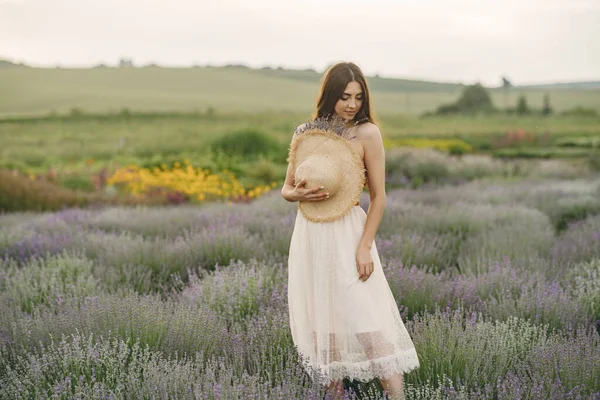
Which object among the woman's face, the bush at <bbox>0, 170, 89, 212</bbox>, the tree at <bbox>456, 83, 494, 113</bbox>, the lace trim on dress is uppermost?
the tree at <bbox>456, 83, 494, 113</bbox>

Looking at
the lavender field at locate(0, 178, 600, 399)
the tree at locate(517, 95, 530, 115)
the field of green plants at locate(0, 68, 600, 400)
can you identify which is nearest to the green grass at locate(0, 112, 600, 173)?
the field of green plants at locate(0, 68, 600, 400)

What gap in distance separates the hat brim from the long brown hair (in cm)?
12

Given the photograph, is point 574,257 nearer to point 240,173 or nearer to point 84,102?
point 240,173

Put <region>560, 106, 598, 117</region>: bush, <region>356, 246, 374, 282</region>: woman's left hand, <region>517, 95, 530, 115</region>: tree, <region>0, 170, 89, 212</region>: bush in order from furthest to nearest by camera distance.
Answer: <region>517, 95, 530, 115</region>: tree < <region>560, 106, 598, 117</region>: bush < <region>0, 170, 89, 212</region>: bush < <region>356, 246, 374, 282</region>: woman's left hand

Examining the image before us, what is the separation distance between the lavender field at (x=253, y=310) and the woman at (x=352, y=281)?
0.47 feet

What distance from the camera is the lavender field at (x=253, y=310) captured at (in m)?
2.50

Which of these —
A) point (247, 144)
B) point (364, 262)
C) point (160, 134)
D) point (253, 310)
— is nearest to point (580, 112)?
point (247, 144)

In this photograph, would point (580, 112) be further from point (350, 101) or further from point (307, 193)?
point (307, 193)

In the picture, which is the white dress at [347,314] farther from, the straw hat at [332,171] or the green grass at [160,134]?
the green grass at [160,134]

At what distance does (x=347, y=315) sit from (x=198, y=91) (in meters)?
39.6

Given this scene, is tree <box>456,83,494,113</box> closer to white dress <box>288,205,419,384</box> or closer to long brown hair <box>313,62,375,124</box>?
long brown hair <box>313,62,375,124</box>

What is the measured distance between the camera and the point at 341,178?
8.23 feet

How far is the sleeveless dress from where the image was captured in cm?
243

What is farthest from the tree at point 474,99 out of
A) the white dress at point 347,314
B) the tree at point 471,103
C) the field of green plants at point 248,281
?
the white dress at point 347,314
